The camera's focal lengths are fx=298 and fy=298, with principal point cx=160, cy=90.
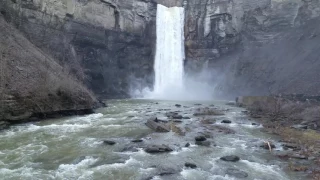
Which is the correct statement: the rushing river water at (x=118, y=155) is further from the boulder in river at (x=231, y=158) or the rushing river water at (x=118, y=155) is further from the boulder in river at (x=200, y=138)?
the boulder in river at (x=200, y=138)

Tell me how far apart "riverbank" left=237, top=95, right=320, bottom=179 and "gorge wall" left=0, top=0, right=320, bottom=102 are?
29.4ft

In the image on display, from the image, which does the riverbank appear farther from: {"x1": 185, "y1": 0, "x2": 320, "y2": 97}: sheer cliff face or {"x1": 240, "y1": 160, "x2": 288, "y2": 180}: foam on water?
{"x1": 185, "y1": 0, "x2": 320, "y2": 97}: sheer cliff face

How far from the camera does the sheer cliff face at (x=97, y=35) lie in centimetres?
3155

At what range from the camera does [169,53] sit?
48.2 meters

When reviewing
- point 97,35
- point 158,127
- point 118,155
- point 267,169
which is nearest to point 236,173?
point 267,169

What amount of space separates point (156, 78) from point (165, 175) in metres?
39.0

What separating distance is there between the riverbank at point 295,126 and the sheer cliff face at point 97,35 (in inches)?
761

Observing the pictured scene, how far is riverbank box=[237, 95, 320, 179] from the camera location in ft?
33.0

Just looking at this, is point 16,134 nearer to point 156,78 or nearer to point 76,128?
point 76,128

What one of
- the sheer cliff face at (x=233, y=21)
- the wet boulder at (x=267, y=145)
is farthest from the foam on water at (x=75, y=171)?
the sheer cliff face at (x=233, y=21)

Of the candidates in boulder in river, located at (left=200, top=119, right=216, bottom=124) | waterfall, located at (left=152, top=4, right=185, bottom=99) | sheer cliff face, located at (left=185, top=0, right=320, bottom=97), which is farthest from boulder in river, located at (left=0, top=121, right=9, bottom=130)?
waterfall, located at (left=152, top=4, right=185, bottom=99)

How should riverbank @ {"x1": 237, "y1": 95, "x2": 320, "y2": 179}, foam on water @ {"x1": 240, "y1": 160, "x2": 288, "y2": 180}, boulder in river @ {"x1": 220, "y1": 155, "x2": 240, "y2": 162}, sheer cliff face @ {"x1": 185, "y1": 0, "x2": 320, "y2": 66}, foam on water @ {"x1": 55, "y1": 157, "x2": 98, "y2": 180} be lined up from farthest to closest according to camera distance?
sheer cliff face @ {"x1": 185, "y1": 0, "x2": 320, "y2": 66} → boulder in river @ {"x1": 220, "y1": 155, "x2": 240, "y2": 162} → riverbank @ {"x1": 237, "y1": 95, "x2": 320, "y2": 179} → foam on water @ {"x1": 240, "y1": 160, "x2": 288, "y2": 180} → foam on water @ {"x1": 55, "y1": 157, "x2": 98, "y2": 180}

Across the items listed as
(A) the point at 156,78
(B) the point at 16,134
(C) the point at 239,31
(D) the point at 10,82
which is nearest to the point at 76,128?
(B) the point at 16,134

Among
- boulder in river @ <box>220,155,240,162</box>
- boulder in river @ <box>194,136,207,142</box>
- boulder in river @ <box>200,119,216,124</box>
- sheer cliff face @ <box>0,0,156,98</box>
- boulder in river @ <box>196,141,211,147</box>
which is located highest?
sheer cliff face @ <box>0,0,156,98</box>
